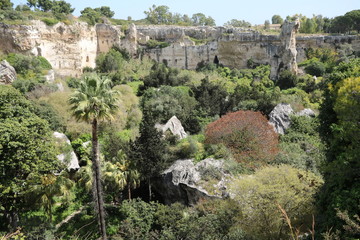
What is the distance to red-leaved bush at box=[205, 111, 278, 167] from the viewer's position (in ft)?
63.5

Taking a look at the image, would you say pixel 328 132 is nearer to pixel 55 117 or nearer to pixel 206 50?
pixel 55 117

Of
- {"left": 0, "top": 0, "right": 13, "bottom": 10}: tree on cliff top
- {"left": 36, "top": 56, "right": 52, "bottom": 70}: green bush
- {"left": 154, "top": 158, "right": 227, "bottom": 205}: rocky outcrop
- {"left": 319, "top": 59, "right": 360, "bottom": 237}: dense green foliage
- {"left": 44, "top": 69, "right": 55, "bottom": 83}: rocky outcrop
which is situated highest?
{"left": 0, "top": 0, "right": 13, "bottom": 10}: tree on cliff top

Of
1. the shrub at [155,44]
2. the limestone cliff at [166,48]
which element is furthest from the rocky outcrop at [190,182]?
the shrub at [155,44]

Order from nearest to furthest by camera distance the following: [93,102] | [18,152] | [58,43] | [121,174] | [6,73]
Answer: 1. [93,102]
2. [18,152]
3. [121,174]
4. [6,73]
5. [58,43]

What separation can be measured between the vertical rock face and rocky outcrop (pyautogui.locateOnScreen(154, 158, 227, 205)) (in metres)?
25.0

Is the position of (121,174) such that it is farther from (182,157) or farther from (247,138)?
(247,138)

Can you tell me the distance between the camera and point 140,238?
15695mm

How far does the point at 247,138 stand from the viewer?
809 inches

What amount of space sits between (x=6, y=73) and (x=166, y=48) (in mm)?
22485

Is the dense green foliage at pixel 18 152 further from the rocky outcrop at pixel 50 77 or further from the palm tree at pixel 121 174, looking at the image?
the rocky outcrop at pixel 50 77

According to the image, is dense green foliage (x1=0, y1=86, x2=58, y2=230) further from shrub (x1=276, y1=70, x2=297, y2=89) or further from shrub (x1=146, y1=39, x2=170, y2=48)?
shrub (x1=146, y1=39, x2=170, y2=48)

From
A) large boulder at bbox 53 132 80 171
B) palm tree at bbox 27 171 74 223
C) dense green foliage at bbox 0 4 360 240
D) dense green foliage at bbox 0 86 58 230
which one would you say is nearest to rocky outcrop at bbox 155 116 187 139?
dense green foliage at bbox 0 4 360 240

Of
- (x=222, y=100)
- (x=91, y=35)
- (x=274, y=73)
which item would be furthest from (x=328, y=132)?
(x=91, y=35)

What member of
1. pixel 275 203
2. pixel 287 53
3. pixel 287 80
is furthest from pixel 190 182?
pixel 287 53
